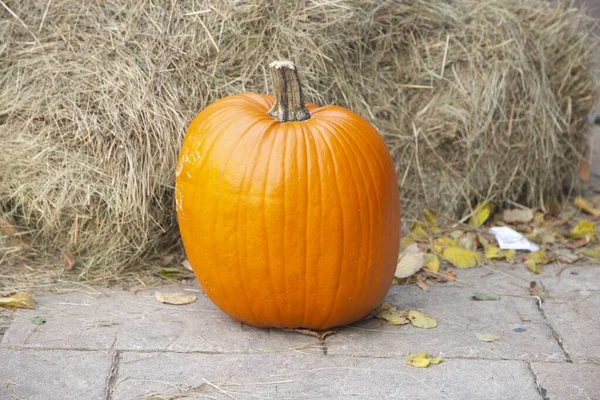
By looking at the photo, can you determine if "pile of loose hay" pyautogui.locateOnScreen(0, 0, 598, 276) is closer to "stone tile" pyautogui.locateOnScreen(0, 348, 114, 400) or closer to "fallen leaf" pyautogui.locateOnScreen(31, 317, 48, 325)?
"fallen leaf" pyautogui.locateOnScreen(31, 317, 48, 325)

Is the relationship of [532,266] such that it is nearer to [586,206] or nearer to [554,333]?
[554,333]

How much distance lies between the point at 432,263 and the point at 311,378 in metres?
1.16

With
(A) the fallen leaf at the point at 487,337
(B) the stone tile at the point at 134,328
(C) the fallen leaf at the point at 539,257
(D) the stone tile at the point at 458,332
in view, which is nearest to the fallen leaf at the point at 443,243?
(C) the fallen leaf at the point at 539,257

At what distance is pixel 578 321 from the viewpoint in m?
2.86

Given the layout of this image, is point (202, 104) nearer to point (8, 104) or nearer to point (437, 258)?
point (8, 104)

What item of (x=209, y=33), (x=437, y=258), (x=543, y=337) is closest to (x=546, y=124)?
(x=437, y=258)

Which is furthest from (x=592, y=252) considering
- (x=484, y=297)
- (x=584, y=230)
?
(x=484, y=297)

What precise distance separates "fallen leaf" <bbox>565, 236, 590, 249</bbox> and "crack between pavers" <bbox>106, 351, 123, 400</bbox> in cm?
231

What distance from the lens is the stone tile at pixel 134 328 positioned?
8.36 feet

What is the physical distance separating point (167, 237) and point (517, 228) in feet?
6.05

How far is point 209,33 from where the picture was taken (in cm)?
331

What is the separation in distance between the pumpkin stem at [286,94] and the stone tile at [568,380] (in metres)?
1.21

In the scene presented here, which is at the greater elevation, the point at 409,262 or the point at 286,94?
the point at 286,94

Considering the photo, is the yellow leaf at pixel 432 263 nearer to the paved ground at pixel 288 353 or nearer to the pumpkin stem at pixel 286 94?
the paved ground at pixel 288 353
